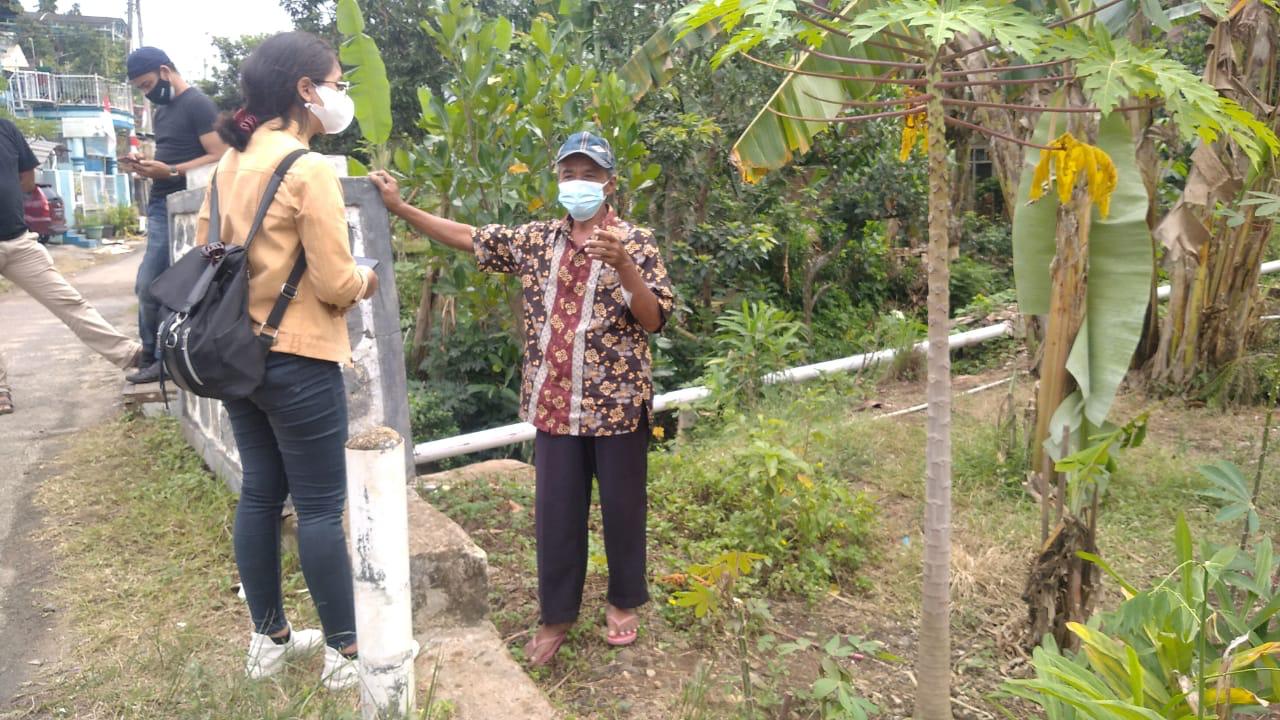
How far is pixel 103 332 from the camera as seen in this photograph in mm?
5340

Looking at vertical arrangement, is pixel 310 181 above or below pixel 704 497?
above

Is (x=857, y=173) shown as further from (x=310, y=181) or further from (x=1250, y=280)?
(x=310, y=181)

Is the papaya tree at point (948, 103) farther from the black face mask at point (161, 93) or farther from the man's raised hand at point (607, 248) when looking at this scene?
the black face mask at point (161, 93)

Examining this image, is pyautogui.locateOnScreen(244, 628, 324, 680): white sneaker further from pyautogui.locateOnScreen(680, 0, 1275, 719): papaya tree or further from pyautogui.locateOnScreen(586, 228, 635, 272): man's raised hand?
pyautogui.locateOnScreen(680, 0, 1275, 719): papaya tree

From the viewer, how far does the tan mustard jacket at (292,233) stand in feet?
7.85

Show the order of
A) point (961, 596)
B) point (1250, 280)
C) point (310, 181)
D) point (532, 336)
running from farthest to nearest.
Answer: point (1250, 280)
point (961, 596)
point (532, 336)
point (310, 181)

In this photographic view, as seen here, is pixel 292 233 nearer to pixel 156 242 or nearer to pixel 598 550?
pixel 598 550

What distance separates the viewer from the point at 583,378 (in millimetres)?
2916

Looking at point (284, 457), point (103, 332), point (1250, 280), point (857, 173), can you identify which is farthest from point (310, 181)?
point (857, 173)

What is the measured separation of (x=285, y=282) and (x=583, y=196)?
0.91m

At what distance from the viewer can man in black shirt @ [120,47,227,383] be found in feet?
15.4

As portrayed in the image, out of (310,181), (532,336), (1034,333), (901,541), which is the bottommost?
(901,541)

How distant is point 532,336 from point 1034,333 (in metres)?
3.54

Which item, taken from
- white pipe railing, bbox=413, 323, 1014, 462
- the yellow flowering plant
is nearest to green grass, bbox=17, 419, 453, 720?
white pipe railing, bbox=413, 323, 1014, 462
